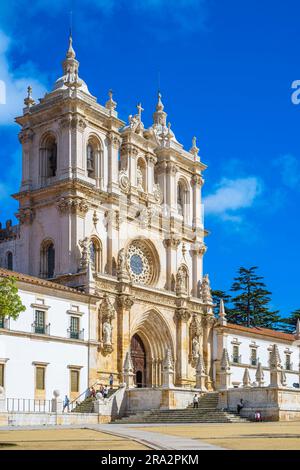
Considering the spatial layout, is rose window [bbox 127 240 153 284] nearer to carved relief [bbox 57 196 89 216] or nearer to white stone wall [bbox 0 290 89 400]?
carved relief [bbox 57 196 89 216]

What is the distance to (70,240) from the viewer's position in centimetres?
5853

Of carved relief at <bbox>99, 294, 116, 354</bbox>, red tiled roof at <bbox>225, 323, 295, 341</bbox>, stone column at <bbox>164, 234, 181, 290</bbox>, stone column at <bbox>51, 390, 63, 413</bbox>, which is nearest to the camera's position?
stone column at <bbox>51, 390, 63, 413</bbox>

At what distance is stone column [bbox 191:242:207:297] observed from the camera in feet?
231

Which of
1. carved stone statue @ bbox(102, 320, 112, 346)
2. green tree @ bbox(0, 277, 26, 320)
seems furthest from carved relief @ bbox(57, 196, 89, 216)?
green tree @ bbox(0, 277, 26, 320)

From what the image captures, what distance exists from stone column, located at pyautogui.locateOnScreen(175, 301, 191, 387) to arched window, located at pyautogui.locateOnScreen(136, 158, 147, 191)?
10.5 m

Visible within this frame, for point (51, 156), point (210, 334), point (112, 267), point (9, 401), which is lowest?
point (9, 401)

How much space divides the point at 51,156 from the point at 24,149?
89.2 inches

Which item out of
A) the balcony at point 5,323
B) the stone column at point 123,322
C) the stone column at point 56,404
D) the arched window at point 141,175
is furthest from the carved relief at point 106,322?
the arched window at point 141,175

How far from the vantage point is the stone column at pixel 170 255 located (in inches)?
2665

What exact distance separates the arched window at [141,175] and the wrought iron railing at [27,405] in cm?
2417

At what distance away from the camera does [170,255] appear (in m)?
67.9
